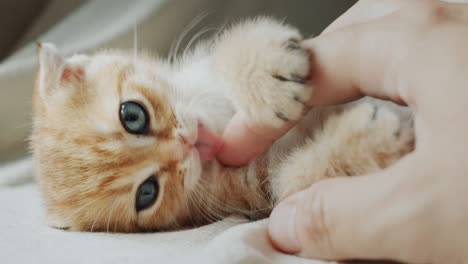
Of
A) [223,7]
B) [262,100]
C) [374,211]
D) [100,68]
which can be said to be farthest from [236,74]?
[223,7]

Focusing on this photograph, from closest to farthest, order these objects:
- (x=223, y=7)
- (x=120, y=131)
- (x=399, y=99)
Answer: (x=399, y=99)
(x=120, y=131)
(x=223, y=7)

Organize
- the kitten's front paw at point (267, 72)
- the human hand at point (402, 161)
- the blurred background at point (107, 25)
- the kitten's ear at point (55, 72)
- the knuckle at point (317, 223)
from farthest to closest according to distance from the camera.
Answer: the blurred background at point (107, 25), the kitten's ear at point (55, 72), the kitten's front paw at point (267, 72), the knuckle at point (317, 223), the human hand at point (402, 161)

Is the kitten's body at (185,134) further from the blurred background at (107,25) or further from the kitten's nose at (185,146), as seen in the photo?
→ the blurred background at (107,25)

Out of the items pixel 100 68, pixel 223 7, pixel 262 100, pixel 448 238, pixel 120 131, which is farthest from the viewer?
pixel 223 7

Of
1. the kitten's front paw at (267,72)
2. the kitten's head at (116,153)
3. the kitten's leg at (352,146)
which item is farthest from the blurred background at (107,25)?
the kitten's leg at (352,146)

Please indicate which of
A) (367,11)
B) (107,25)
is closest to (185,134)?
(367,11)

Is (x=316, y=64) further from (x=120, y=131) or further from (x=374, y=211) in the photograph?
(x=120, y=131)

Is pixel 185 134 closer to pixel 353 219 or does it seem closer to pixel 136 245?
pixel 136 245
